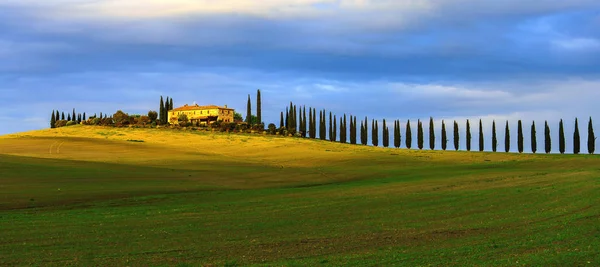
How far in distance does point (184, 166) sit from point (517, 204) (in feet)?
124

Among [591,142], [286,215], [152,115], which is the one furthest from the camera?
[152,115]

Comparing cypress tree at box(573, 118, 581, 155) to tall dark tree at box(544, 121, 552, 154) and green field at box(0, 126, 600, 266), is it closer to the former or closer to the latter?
tall dark tree at box(544, 121, 552, 154)

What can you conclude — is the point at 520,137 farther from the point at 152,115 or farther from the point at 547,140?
the point at 152,115

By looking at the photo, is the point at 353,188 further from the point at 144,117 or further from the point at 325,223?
the point at 144,117

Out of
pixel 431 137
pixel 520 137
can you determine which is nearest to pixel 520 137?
pixel 520 137

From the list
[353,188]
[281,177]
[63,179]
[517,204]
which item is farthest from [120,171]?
[517,204]

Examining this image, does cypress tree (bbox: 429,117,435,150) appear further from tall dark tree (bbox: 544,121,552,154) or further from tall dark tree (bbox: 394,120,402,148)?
tall dark tree (bbox: 544,121,552,154)

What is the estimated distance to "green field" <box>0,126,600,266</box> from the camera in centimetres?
2009

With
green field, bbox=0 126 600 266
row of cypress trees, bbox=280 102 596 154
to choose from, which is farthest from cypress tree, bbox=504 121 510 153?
green field, bbox=0 126 600 266

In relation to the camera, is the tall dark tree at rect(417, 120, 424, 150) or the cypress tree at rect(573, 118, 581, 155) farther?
the tall dark tree at rect(417, 120, 424, 150)

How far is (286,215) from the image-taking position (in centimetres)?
3083

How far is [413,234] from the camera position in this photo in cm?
2427

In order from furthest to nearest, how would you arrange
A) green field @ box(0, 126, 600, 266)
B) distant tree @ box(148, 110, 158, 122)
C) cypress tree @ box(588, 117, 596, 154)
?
distant tree @ box(148, 110, 158, 122), cypress tree @ box(588, 117, 596, 154), green field @ box(0, 126, 600, 266)

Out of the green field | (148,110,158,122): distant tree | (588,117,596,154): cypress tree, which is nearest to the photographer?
the green field
